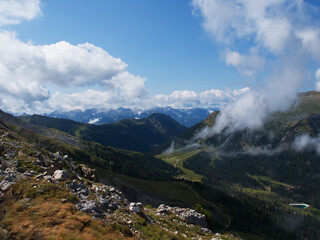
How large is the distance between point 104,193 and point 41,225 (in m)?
13.3

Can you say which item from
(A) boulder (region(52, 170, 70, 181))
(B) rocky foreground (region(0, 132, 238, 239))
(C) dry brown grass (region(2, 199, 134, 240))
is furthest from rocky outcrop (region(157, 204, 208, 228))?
(C) dry brown grass (region(2, 199, 134, 240))

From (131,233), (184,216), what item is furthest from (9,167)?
(184,216)

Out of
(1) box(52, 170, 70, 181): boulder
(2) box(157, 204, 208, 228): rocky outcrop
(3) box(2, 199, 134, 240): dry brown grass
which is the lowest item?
(2) box(157, 204, 208, 228): rocky outcrop

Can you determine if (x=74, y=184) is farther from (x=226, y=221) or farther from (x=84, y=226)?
(x=226, y=221)

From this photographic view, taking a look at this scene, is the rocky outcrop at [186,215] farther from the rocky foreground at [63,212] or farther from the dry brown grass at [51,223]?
the dry brown grass at [51,223]

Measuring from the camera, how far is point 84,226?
2544 centimetres

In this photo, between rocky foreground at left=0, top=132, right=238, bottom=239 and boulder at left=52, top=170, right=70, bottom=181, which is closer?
rocky foreground at left=0, top=132, right=238, bottom=239

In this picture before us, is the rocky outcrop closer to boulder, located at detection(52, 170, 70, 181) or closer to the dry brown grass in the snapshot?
boulder, located at detection(52, 170, 70, 181)

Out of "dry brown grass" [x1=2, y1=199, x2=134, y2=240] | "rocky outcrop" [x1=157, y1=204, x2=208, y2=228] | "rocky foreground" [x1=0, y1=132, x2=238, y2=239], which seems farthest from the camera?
"rocky outcrop" [x1=157, y1=204, x2=208, y2=228]

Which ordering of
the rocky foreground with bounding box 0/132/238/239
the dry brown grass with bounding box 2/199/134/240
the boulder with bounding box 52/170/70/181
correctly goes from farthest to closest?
the boulder with bounding box 52/170/70/181, the rocky foreground with bounding box 0/132/238/239, the dry brown grass with bounding box 2/199/134/240

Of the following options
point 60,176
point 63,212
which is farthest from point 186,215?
point 63,212

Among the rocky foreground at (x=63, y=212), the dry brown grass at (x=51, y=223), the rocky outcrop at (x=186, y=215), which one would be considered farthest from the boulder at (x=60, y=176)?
the rocky outcrop at (x=186, y=215)

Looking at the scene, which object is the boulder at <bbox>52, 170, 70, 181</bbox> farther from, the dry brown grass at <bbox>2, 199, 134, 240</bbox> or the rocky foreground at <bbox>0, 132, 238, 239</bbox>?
the dry brown grass at <bbox>2, 199, 134, 240</bbox>

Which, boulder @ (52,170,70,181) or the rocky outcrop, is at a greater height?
boulder @ (52,170,70,181)
